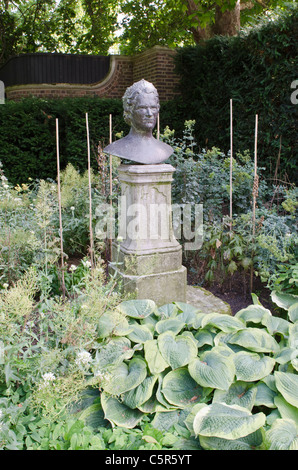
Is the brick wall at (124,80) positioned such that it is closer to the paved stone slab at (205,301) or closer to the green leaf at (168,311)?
the paved stone slab at (205,301)

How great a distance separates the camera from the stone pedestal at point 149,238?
3168mm

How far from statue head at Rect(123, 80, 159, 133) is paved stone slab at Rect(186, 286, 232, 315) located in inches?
61.3

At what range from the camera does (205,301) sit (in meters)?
3.57

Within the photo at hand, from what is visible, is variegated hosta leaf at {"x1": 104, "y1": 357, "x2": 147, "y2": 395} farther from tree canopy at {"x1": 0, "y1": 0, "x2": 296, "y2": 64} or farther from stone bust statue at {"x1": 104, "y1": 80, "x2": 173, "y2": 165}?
tree canopy at {"x1": 0, "y1": 0, "x2": 296, "y2": 64}

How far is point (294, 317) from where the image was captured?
2.90 m

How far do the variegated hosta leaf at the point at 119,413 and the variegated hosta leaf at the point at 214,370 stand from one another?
1.25 ft

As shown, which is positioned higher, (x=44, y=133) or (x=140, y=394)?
(x=44, y=133)

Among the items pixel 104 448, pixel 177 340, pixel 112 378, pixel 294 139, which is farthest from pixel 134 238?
pixel 294 139

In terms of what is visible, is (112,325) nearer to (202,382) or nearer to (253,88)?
(202,382)

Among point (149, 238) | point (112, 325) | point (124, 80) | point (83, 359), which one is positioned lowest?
point (112, 325)

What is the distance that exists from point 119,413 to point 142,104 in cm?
220

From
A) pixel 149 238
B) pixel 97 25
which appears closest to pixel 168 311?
pixel 149 238

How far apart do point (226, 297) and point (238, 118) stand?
10.5 feet
